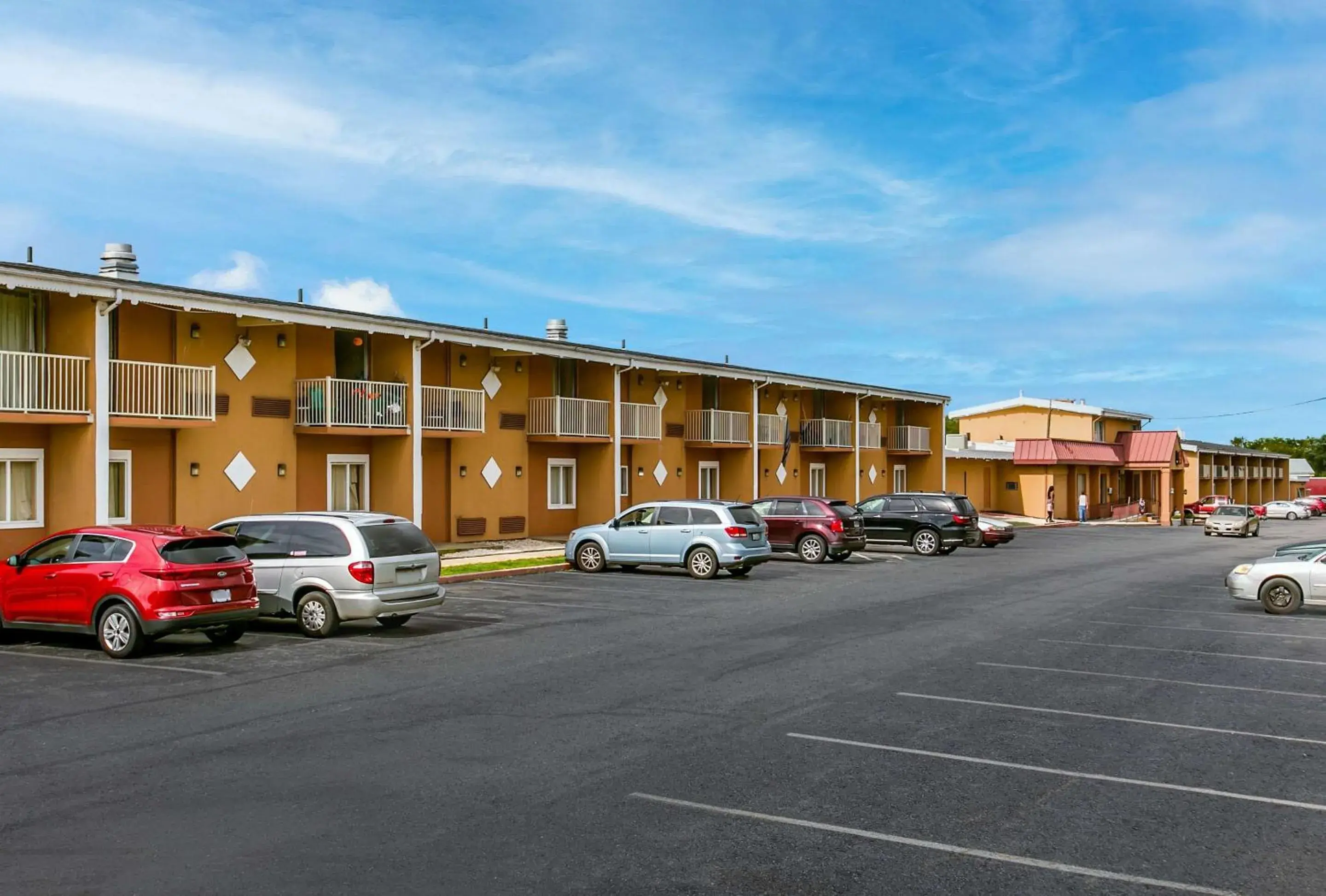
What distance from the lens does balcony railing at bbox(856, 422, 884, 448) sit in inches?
1956

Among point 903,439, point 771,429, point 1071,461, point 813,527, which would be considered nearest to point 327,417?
point 813,527

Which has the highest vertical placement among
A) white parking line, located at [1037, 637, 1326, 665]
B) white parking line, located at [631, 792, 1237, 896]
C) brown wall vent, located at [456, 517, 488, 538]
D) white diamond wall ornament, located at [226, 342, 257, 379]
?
white diamond wall ornament, located at [226, 342, 257, 379]

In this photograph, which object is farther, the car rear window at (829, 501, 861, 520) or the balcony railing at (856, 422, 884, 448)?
the balcony railing at (856, 422, 884, 448)

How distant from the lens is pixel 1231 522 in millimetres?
49688

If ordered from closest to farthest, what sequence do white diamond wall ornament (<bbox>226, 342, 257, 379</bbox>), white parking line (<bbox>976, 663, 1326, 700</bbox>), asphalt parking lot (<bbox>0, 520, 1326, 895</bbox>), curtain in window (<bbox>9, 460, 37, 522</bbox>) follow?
asphalt parking lot (<bbox>0, 520, 1326, 895</bbox>), white parking line (<bbox>976, 663, 1326, 700</bbox>), curtain in window (<bbox>9, 460, 37, 522</bbox>), white diamond wall ornament (<bbox>226, 342, 257, 379</bbox>)

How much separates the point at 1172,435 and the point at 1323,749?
66301mm

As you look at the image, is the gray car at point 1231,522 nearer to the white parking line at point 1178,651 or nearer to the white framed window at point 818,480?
the white framed window at point 818,480

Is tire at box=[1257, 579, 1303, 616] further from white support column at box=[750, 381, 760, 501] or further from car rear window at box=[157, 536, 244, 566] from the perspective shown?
white support column at box=[750, 381, 760, 501]

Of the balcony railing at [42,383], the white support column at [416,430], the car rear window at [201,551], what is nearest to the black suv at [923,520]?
the white support column at [416,430]

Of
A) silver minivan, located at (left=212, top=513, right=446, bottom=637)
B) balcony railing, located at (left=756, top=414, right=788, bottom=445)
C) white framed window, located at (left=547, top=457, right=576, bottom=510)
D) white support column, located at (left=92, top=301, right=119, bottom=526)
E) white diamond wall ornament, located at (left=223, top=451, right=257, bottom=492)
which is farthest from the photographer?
balcony railing, located at (left=756, top=414, right=788, bottom=445)

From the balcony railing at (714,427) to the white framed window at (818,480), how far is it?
7.92 m

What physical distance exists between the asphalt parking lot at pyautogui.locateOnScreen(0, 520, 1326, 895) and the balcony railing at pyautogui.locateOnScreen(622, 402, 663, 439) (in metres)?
20.0

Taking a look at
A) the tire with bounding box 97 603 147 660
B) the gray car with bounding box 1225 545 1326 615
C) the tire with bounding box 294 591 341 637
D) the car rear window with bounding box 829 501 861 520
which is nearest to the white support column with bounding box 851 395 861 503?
the car rear window with bounding box 829 501 861 520

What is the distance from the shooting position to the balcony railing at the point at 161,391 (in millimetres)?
21641
